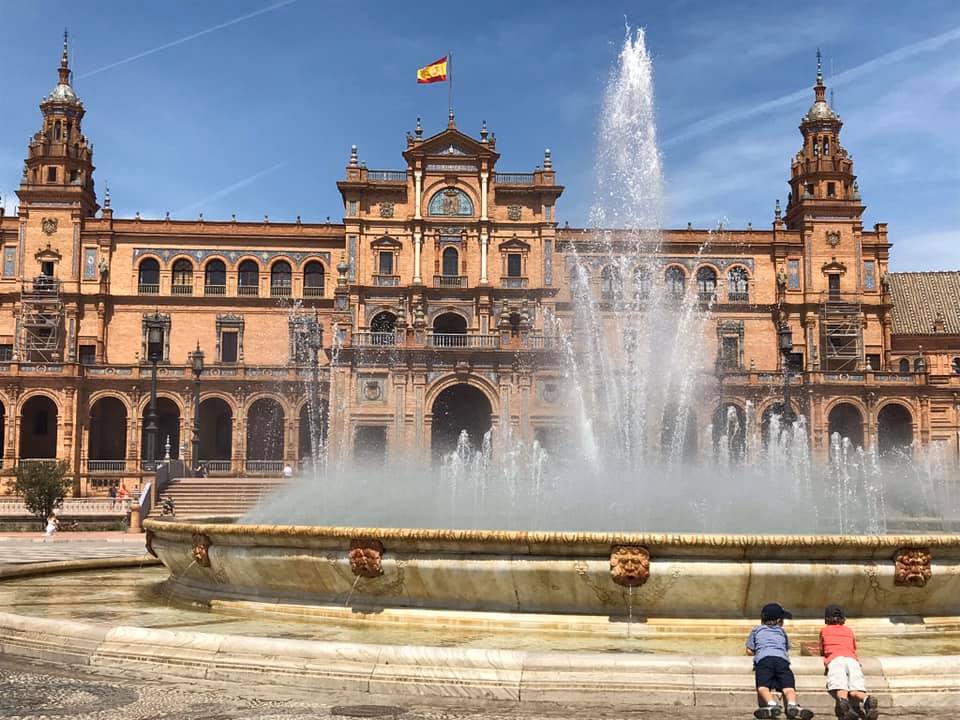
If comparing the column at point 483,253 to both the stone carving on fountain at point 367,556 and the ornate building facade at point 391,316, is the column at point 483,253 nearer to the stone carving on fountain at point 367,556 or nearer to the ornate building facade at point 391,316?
the ornate building facade at point 391,316

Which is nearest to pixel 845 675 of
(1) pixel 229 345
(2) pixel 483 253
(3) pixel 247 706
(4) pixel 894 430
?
(3) pixel 247 706

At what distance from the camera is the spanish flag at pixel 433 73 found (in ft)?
169

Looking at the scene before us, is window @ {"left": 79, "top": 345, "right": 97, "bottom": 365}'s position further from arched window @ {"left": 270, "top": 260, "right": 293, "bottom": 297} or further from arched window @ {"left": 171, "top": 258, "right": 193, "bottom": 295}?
arched window @ {"left": 270, "top": 260, "right": 293, "bottom": 297}

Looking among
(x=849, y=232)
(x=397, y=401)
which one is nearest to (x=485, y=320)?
(x=397, y=401)

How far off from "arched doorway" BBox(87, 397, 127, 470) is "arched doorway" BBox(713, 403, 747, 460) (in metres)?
30.0

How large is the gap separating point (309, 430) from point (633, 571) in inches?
1665

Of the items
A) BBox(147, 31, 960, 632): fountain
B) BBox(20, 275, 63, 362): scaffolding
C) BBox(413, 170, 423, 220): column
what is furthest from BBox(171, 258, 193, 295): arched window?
BBox(147, 31, 960, 632): fountain

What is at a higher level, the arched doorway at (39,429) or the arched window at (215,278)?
the arched window at (215,278)

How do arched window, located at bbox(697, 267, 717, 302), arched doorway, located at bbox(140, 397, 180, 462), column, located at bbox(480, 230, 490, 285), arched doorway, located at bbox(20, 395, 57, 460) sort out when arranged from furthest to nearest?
1. arched window, located at bbox(697, 267, 717, 302)
2. column, located at bbox(480, 230, 490, 285)
3. arched doorway, located at bbox(20, 395, 57, 460)
4. arched doorway, located at bbox(140, 397, 180, 462)

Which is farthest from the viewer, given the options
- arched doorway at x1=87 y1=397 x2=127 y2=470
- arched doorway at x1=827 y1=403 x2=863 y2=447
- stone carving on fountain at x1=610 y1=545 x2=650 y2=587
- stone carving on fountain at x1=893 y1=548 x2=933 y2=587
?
arched doorway at x1=87 y1=397 x2=127 y2=470

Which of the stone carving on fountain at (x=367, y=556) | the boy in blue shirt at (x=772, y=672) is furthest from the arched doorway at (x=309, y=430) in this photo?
the boy in blue shirt at (x=772, y=672)

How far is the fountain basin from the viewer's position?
842cm

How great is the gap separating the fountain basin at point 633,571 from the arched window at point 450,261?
145ft

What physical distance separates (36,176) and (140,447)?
1726 centimetres
